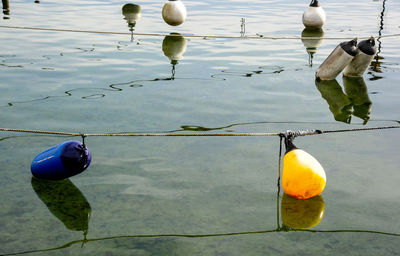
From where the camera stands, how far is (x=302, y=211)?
16.5 ft

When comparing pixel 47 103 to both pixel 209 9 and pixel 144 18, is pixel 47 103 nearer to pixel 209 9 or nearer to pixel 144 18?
pixel 144 18

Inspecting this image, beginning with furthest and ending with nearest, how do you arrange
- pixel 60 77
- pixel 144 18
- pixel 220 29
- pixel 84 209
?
pixel 144 18
pixel 220 29
pixel 60 77
pixel 84 209

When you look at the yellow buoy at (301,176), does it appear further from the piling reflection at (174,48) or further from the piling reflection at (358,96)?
the piling reflection at (174,48)

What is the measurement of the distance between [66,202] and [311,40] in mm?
11552

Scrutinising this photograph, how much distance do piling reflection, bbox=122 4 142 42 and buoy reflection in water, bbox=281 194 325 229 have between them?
11.6 meters

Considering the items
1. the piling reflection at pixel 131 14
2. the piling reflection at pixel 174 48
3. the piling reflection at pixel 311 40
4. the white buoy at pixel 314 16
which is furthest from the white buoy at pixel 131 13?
the white buoy at pixel 314 16

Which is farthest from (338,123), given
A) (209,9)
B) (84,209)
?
(209,9)

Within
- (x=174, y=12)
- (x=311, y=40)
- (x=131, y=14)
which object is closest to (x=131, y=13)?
(x=131, y=14)

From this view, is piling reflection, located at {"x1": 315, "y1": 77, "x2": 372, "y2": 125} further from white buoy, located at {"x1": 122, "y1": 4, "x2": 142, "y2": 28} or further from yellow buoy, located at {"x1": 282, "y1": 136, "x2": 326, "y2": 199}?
white buoy, located at {"x1": 122, "y1": 4, "x2": 142, "y2": 28}

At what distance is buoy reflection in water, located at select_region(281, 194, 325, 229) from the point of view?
4801 mm

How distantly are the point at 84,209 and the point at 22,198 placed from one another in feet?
2.31

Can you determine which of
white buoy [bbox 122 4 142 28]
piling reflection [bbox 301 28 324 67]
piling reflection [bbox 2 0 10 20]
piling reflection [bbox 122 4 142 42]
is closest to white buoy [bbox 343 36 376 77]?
piling reflection [bbox 301 28 324 67]

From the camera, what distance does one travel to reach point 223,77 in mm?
10422

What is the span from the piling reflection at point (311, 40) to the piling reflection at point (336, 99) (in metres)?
1.65
